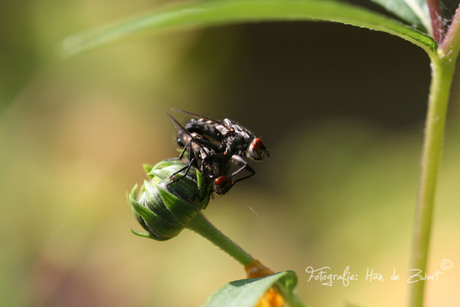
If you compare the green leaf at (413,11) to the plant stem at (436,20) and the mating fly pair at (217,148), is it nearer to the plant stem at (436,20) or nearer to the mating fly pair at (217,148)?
the plant stem at (436,20)

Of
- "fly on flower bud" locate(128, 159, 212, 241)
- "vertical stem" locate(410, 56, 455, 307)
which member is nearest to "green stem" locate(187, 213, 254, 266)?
"fly on flower bud" locate(128, 159, 212, 241)

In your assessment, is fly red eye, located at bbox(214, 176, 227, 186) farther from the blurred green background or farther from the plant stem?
the blurred green background

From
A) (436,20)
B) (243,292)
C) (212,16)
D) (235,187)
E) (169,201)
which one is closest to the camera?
(212,16)

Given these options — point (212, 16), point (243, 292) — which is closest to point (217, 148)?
point (243, 292)

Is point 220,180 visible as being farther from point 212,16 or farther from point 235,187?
point 235,187

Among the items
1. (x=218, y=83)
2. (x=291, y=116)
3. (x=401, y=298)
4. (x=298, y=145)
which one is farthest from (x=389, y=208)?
(x=218, y=83)

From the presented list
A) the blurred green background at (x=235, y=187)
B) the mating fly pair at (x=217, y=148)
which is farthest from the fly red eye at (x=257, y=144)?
the blurred green background at (x=235, y=187)

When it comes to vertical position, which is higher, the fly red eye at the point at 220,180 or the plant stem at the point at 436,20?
the plant stem at the point at 436,20
